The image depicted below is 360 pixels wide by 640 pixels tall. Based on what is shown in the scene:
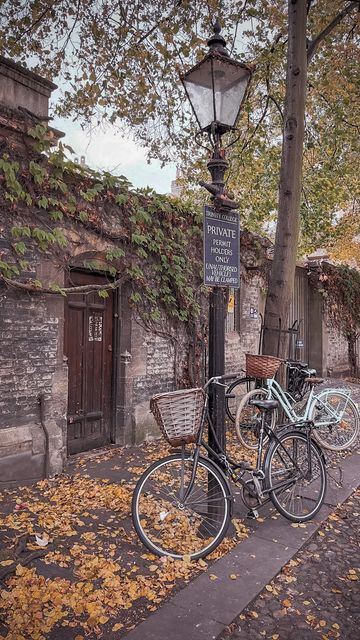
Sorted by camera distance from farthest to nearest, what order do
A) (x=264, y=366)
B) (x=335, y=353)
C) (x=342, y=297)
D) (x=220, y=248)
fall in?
(x=342, y=297), (x=335, y=353), (x=264, y=366), (x=220, y=248)

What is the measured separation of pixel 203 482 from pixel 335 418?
2940 mm

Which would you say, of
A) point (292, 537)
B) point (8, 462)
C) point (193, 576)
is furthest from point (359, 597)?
point (8, 462)

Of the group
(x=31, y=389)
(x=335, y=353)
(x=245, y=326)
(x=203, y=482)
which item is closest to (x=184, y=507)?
(x=203, y=482)

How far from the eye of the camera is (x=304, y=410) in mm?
5742

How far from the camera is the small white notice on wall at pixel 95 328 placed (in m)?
5.96

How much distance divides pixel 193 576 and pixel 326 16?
920 cm

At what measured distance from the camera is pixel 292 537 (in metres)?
3.61

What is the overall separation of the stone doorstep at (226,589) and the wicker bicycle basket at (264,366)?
187 centimetres

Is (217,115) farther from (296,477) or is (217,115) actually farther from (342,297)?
(342,297)

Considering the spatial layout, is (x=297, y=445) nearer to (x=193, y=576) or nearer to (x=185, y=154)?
(x=193, y=576)

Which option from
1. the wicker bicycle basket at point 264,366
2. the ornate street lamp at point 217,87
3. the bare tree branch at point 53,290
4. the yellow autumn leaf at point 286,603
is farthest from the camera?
the wicker bicycle basket at point 264,366

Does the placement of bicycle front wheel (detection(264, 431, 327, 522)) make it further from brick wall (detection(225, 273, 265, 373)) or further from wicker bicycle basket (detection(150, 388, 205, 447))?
brick wall (detection(225, 273, 265, 373))

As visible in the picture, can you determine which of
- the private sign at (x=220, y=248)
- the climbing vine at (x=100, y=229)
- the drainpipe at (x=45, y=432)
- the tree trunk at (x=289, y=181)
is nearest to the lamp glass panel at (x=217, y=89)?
the private sign at (x=220, y=248)

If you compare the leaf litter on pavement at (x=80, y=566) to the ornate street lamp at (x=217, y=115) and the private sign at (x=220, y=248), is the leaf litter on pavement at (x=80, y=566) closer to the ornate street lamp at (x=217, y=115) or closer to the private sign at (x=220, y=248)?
the ornate street lamp at (x=217, y=115)
